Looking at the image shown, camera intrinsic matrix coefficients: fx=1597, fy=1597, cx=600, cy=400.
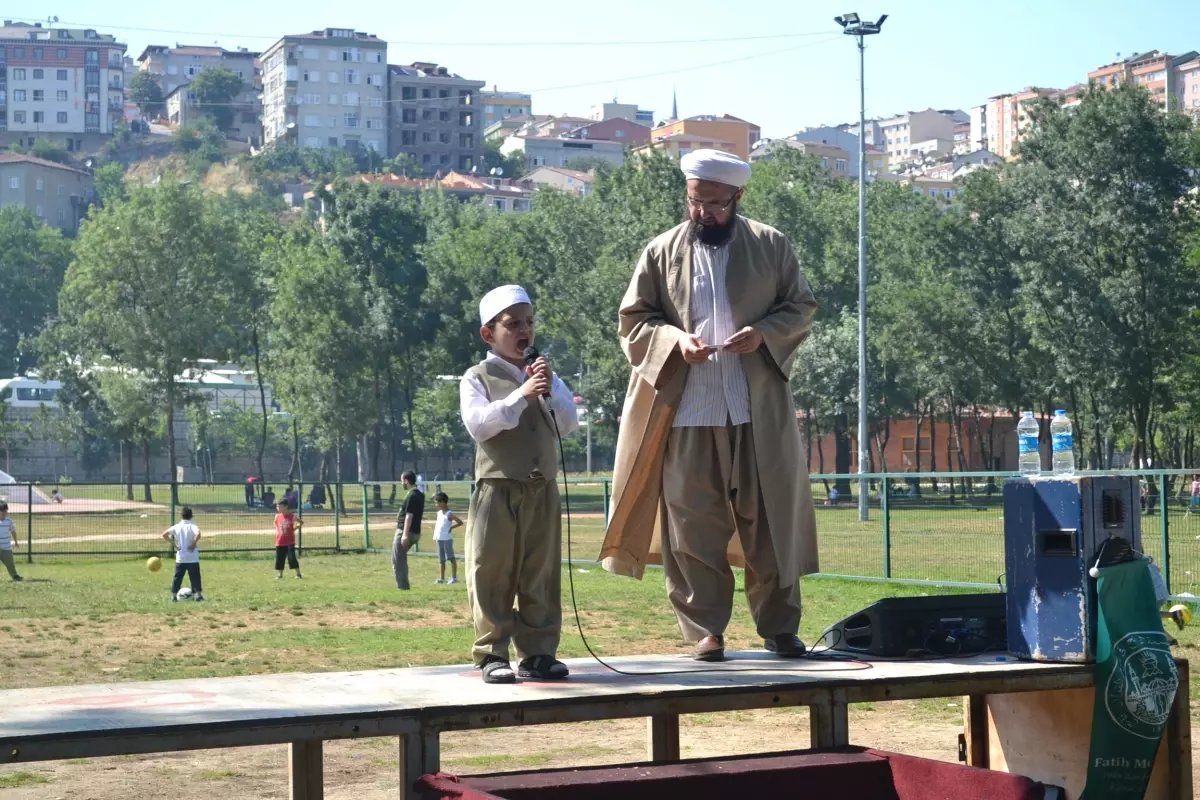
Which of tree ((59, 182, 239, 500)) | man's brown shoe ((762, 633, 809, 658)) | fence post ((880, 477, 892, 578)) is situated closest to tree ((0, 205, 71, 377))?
tree ((59, 182, 239, 500))

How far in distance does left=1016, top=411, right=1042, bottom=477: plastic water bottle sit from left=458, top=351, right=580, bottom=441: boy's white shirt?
1.79 m

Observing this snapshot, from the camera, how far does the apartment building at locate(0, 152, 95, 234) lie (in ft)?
579

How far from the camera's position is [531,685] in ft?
18.5

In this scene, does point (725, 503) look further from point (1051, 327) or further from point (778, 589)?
point (1051, 327)

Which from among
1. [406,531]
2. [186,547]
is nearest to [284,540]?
[406,531]

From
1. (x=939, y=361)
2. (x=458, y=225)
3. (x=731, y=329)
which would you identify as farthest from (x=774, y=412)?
(x=458, y=225)

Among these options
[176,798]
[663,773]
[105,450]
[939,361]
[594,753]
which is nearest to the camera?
[663,773]

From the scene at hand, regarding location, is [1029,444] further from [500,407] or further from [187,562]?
[187,562]

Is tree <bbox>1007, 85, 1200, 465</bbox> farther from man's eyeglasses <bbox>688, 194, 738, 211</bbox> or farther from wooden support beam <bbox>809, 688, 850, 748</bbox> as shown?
wooden support beam <bbox>809, 688, 850, 748</bbox>

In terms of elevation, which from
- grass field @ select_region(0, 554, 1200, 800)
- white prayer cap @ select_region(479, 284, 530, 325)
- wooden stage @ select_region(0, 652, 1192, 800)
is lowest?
grass field @ select_region(0, 554, 1200, 800)

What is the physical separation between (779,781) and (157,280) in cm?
6640

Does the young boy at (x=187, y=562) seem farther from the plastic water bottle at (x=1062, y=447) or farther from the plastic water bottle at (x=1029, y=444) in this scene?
the plastic water bottle at (x=1062, y=447)

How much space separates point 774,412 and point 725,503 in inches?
16.5

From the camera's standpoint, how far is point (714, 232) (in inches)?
261
